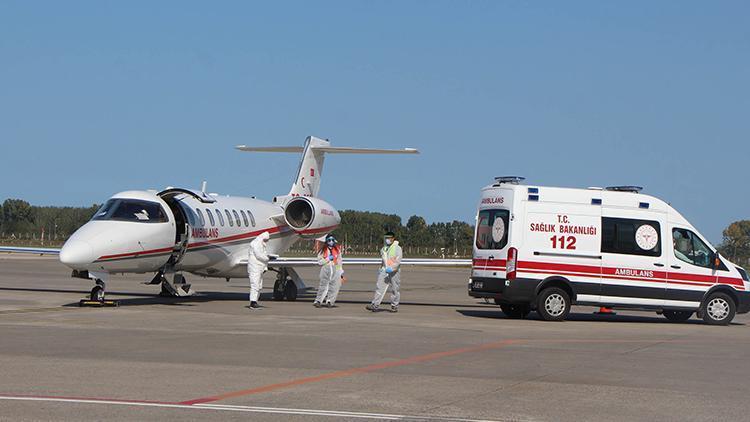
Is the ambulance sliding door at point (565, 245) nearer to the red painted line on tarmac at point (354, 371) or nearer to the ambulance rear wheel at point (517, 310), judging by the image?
the ambulance rear wheel at point (517, 310)

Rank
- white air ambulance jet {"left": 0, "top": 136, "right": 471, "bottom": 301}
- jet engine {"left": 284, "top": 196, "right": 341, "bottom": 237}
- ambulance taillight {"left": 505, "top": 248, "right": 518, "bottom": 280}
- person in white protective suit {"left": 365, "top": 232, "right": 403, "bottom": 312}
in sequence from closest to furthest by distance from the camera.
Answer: ambulance taillight {"left": 505, "top": 248, "right": 518, "bottom": 280}, white air ambulance jet {"left": 0, "top": 136, "right": 471, "bottom": 301}, person in white protective suit {"left": 365, "top": 232, "right": 403, "bottom": 312}, jet engine {"left": 284, "top": 196, "right": 341, "bottom": 237}

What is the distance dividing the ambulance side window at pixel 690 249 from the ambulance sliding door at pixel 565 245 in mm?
→ 1828

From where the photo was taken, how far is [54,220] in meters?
108

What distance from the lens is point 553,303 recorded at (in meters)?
20.7

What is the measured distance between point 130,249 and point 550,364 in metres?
12.1

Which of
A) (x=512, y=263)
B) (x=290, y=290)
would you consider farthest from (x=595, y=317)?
(x=290, y=290)

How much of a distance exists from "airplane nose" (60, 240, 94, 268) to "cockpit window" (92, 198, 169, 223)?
1454 millimetres

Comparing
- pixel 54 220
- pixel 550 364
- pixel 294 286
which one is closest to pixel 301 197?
pixel 294 286

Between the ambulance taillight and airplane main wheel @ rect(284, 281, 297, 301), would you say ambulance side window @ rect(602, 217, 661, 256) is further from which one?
airplane main wheel @ rect(284, 281, 297, 301)

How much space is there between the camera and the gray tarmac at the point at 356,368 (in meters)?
8.81

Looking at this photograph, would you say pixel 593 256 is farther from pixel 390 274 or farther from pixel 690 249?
pixel 390 274

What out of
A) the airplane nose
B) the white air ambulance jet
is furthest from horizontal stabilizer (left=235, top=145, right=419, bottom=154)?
the airplane nose

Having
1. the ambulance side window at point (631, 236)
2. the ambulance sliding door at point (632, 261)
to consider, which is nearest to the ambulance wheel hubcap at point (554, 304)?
the ambulance sliding door at point (632, 261)

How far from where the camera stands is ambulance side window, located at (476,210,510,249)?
2072cm
